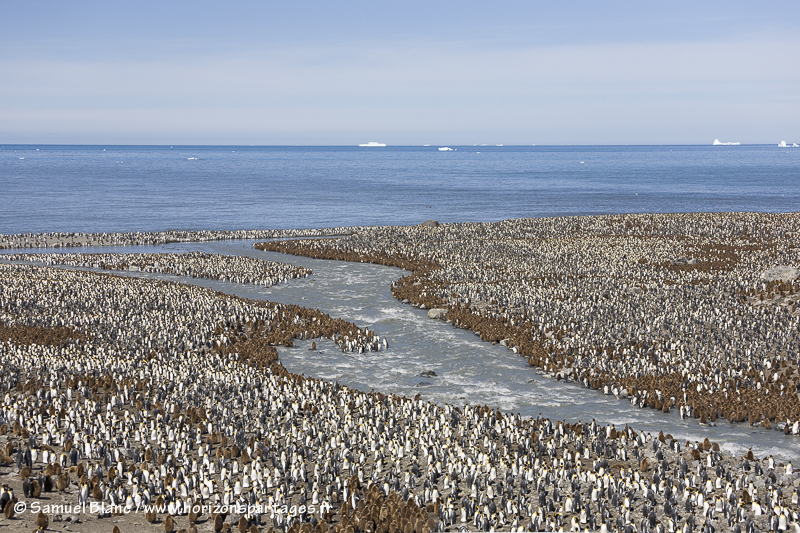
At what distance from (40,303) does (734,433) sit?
1137 inches

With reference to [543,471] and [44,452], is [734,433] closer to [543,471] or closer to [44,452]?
[543,471]

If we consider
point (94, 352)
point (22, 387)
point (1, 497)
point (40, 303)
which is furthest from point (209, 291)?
point (1, 497)

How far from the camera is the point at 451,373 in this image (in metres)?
22.3

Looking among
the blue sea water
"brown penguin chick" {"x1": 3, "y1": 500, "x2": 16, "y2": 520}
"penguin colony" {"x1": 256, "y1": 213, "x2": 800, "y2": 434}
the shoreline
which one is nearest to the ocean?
the blue sea water

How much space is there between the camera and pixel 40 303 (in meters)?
29.7

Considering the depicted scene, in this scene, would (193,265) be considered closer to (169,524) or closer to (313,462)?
(313,462)

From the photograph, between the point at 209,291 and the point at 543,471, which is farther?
the point at 209,291

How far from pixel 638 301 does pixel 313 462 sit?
19.6m

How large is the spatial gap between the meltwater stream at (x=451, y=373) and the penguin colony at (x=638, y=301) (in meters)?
0.64

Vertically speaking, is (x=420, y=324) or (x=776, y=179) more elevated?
(x=776, y=179)

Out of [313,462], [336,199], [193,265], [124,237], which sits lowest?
[313,462]

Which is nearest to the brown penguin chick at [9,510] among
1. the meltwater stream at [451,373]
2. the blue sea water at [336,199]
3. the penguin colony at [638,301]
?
the meltwater stream at [451,373]

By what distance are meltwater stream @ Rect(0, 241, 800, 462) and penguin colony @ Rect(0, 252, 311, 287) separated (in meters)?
3.18

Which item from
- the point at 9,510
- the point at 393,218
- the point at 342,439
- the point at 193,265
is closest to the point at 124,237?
the point at 193,265
